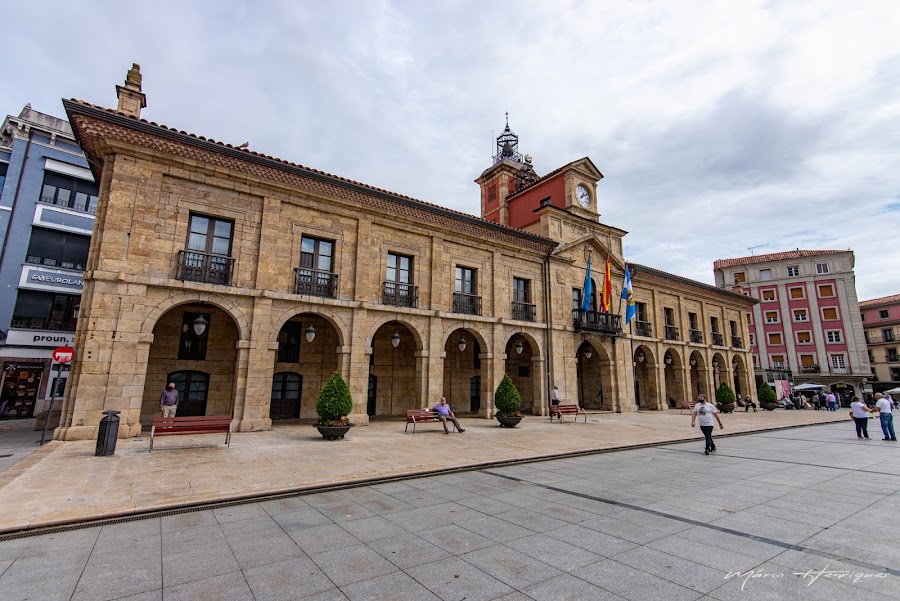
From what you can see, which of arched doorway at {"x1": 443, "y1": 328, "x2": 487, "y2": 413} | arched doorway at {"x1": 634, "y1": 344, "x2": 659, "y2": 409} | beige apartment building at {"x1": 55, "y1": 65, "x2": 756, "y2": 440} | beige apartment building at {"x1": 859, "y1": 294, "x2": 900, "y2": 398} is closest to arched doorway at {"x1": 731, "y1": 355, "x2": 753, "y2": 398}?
arched doorway at {"x1": 634, "y1": 344, "x2": 659, "y2": 409}

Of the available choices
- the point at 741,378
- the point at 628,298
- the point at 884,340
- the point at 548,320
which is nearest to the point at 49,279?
the point at 548,320

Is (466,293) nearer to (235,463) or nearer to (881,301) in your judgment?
(235,463)

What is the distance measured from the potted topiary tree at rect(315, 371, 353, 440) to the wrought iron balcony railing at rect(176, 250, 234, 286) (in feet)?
15.9

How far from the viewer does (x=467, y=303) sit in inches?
715

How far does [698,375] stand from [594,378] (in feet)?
36.9

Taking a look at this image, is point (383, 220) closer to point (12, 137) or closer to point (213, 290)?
point (213, 290)

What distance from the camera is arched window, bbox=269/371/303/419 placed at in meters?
15.6

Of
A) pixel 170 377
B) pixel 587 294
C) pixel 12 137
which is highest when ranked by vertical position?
pixel 12 137

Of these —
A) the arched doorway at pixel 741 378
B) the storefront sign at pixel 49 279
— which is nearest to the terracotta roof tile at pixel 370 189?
the storefront sign at pixel 49 279

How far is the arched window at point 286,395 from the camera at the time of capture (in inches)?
614

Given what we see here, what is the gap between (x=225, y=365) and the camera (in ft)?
48.0

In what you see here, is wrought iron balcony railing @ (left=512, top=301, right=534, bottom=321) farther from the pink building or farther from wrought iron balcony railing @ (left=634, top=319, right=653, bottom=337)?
the pink building

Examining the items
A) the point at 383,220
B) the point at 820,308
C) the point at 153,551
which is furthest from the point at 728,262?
the point at 153,551

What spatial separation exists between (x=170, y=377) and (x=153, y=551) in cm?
1155
